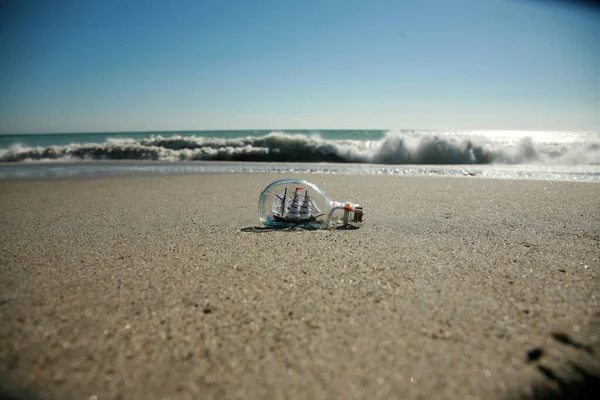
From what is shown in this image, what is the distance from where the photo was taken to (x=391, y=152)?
1132 cm

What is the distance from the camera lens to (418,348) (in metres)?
1.00

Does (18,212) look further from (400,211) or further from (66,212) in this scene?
(400,211)

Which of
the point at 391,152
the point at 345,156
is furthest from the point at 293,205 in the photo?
the point at 345,156

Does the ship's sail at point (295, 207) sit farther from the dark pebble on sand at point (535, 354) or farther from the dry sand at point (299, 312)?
the dark pebble on sand at point (535, 354)

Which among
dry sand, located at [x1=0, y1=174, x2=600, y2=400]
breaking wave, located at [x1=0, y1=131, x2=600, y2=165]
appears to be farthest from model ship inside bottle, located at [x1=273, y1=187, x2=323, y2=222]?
breaking wave, located at [x1=0, y1=131, x2=600, y2=165]

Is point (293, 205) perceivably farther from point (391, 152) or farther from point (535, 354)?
point (391, 152)

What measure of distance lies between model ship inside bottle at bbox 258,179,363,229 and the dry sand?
0.65ft

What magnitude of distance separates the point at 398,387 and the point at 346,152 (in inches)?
459

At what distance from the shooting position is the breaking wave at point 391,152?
10312mm

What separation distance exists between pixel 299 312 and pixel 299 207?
4.61 feet

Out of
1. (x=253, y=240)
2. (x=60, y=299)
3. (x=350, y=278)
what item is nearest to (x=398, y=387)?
(x=350, y=278)

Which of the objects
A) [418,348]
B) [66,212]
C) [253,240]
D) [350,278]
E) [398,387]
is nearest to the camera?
[398,387]

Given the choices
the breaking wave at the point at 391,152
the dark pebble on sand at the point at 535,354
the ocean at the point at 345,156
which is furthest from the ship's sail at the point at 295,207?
the breaking wave at the point at 391,152

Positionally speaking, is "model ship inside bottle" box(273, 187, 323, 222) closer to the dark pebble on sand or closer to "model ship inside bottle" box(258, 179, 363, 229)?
"model ship inside bottle" box(258, 179, 363, 229)
